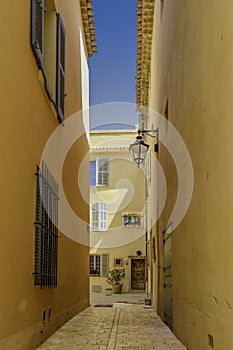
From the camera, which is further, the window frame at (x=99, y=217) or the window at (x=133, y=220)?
the window at (x=133, y=220)

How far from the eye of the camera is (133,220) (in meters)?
28.4

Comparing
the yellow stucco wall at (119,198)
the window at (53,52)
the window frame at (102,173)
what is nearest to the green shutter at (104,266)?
the yellow stucco wall at (119,198)

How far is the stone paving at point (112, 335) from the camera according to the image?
22.0ft

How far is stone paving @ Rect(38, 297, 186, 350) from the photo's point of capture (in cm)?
671

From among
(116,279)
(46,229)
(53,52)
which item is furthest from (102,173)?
(46,229)

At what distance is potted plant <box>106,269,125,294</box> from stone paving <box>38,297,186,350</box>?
16.3 metres

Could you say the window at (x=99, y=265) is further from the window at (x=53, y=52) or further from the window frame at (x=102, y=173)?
the window at (x=53, y=52)

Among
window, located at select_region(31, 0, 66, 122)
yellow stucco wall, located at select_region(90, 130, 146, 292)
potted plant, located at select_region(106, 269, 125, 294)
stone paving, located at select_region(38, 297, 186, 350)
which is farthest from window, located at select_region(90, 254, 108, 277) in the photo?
window, located at select_region(31, 0, 66, 122)

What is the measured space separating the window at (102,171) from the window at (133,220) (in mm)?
2352

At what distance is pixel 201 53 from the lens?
4996 mm

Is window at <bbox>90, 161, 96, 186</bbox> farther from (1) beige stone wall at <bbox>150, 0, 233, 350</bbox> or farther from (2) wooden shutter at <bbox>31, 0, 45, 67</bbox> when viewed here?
(2) wooden shutter at <bbox>31, 0, 45, 67</bbox>

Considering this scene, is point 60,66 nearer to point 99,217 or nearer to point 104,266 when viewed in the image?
point 99,217

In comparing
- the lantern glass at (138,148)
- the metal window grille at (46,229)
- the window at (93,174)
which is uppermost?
the window at (93,174)

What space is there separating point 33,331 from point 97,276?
2213 cm
